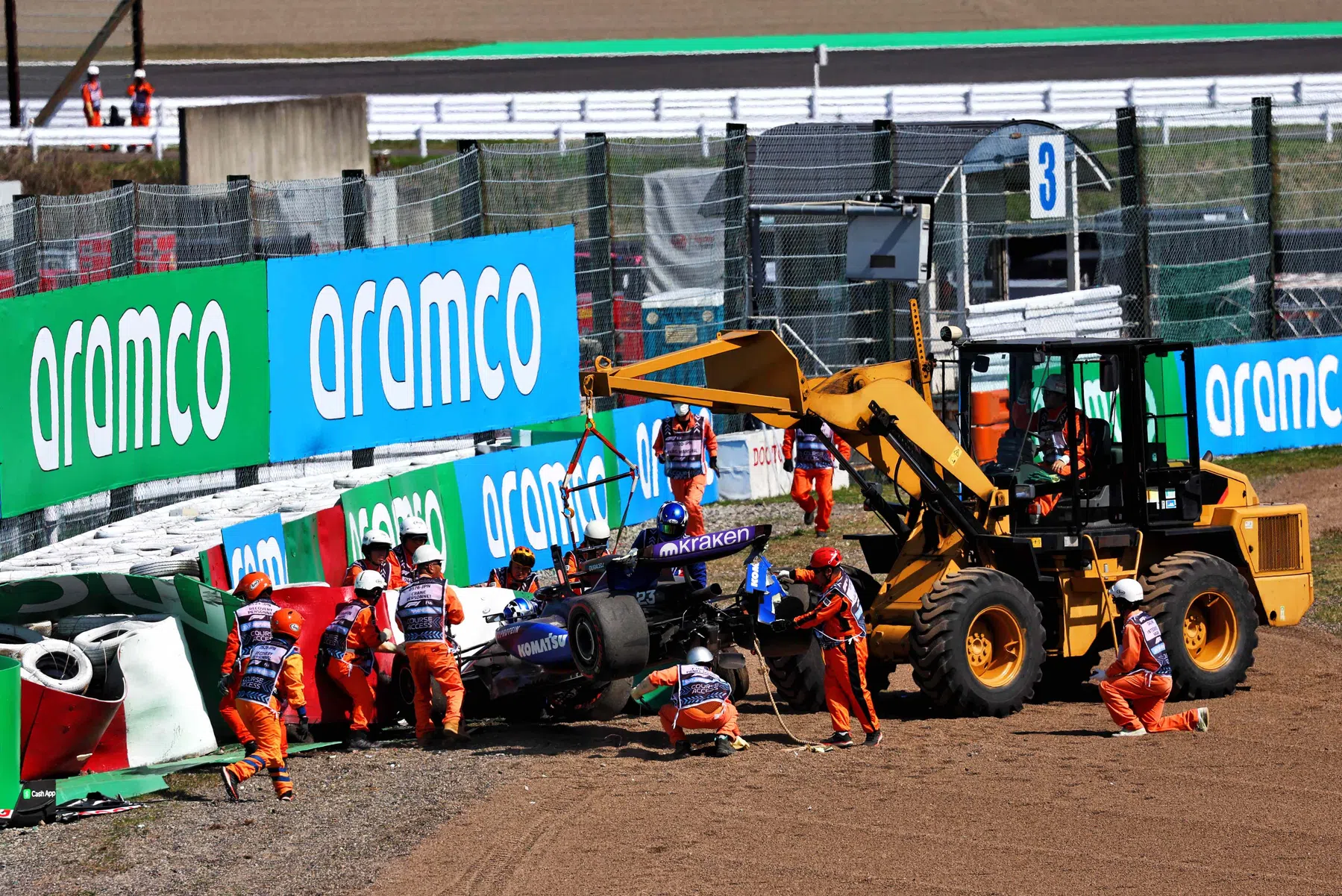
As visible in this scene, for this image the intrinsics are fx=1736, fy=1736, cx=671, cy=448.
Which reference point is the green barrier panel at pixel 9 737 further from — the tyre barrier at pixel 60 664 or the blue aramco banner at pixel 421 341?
the blue aramco banner at pixel 421 341

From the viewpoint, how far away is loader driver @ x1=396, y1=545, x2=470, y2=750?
11156 millimetres

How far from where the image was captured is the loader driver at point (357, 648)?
1136 centimetres

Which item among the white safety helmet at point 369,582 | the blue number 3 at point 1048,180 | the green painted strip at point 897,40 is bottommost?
the white safety helmet at point 369,582

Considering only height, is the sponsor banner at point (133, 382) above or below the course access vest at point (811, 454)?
above

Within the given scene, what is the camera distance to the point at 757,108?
3186 centimetres

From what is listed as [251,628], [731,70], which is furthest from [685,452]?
[731,70]

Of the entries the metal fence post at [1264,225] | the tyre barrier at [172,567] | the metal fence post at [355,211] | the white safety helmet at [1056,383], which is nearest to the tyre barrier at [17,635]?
A: the tyre barrier at [172,567]

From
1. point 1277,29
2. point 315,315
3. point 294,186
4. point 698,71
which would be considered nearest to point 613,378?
point 315,315

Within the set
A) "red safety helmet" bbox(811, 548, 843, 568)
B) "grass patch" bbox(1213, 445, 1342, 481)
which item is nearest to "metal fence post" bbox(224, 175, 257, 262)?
"red safety helmet" bbox(811, 548, 843, 568)

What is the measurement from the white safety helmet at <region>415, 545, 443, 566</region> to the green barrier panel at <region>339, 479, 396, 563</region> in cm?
298

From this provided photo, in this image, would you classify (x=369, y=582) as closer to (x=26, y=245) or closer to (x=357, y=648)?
(x=357, y=648)

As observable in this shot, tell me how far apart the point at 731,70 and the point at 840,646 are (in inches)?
1246

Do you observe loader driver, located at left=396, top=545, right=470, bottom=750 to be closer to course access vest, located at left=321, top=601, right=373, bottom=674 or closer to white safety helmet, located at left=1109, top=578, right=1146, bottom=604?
course access vest, located at left=321, top=601, right=373, bottom=674

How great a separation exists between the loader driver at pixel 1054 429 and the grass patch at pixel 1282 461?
1041cm
